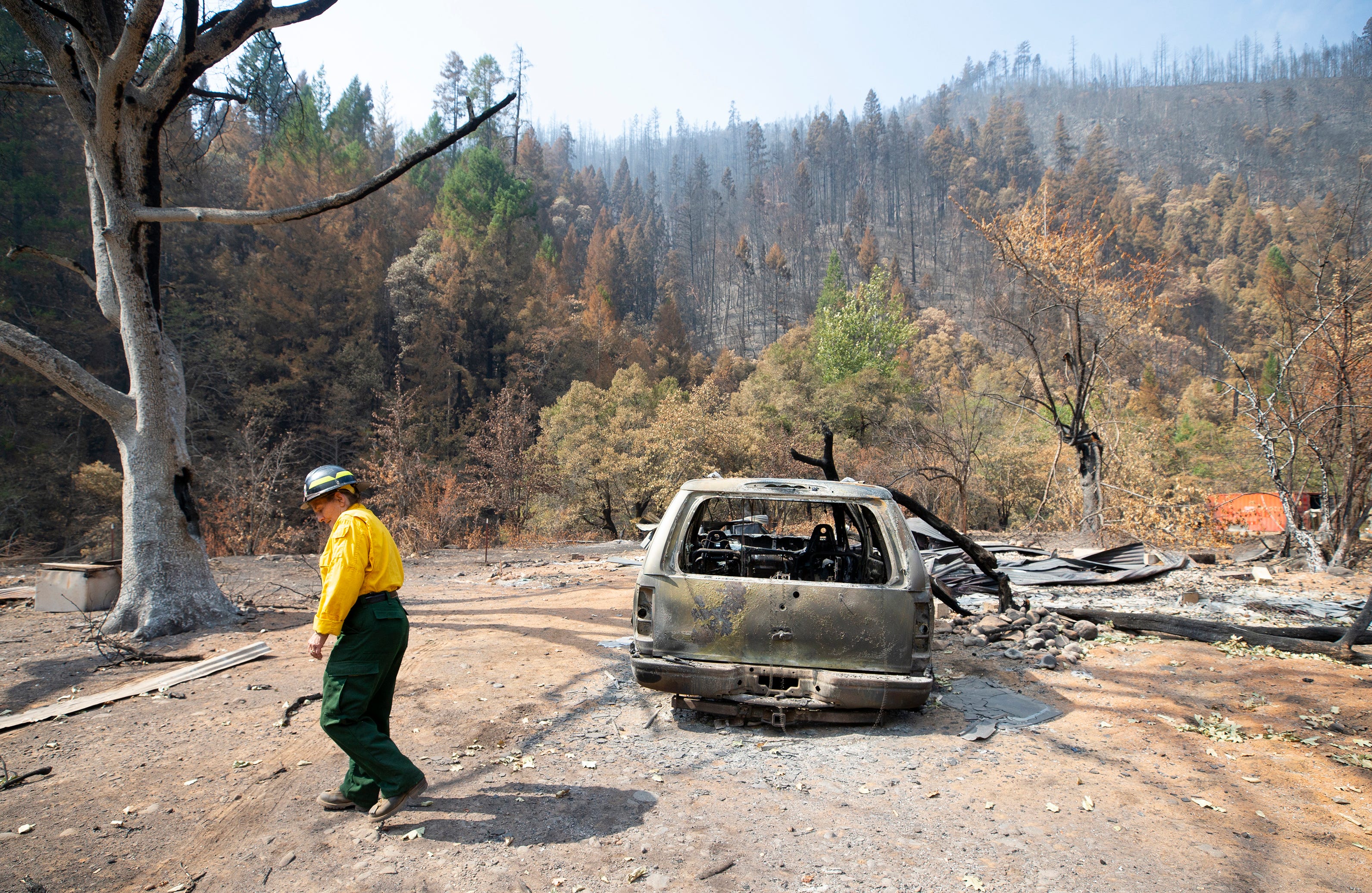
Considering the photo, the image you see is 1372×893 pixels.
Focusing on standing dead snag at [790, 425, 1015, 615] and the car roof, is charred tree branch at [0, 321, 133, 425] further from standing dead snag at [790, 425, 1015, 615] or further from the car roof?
standing dead snag at [790, 425, 1015, 615]

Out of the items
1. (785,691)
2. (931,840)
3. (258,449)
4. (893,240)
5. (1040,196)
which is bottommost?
(931,840)

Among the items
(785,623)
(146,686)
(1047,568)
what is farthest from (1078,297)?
(146,686)

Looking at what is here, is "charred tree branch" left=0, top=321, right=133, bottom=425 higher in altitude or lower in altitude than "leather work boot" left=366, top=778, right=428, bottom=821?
higher

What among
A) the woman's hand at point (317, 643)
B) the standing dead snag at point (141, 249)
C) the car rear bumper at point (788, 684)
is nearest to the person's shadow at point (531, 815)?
the car rear bumper at point (788, 684)

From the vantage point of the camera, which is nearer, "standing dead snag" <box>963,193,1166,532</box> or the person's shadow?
the person's shadow

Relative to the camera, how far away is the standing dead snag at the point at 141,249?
6.87 metres

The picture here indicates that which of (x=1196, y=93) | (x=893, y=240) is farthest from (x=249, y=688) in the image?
(x=1196, y=93)

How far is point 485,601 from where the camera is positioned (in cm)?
958

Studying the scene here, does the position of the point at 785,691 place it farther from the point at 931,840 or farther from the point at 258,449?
the point at 258,449

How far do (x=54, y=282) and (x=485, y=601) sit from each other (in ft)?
91.0

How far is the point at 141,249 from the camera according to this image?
742 cm

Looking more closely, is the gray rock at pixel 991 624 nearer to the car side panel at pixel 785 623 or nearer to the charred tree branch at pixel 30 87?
the car side panel at pixel 785 623

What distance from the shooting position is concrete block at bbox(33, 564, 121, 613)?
7.72 m

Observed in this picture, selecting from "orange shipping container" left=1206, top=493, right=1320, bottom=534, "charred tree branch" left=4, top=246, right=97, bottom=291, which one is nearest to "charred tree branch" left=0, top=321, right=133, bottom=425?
"charred tree branch" left=4, top=246, right=97, bottom=291
